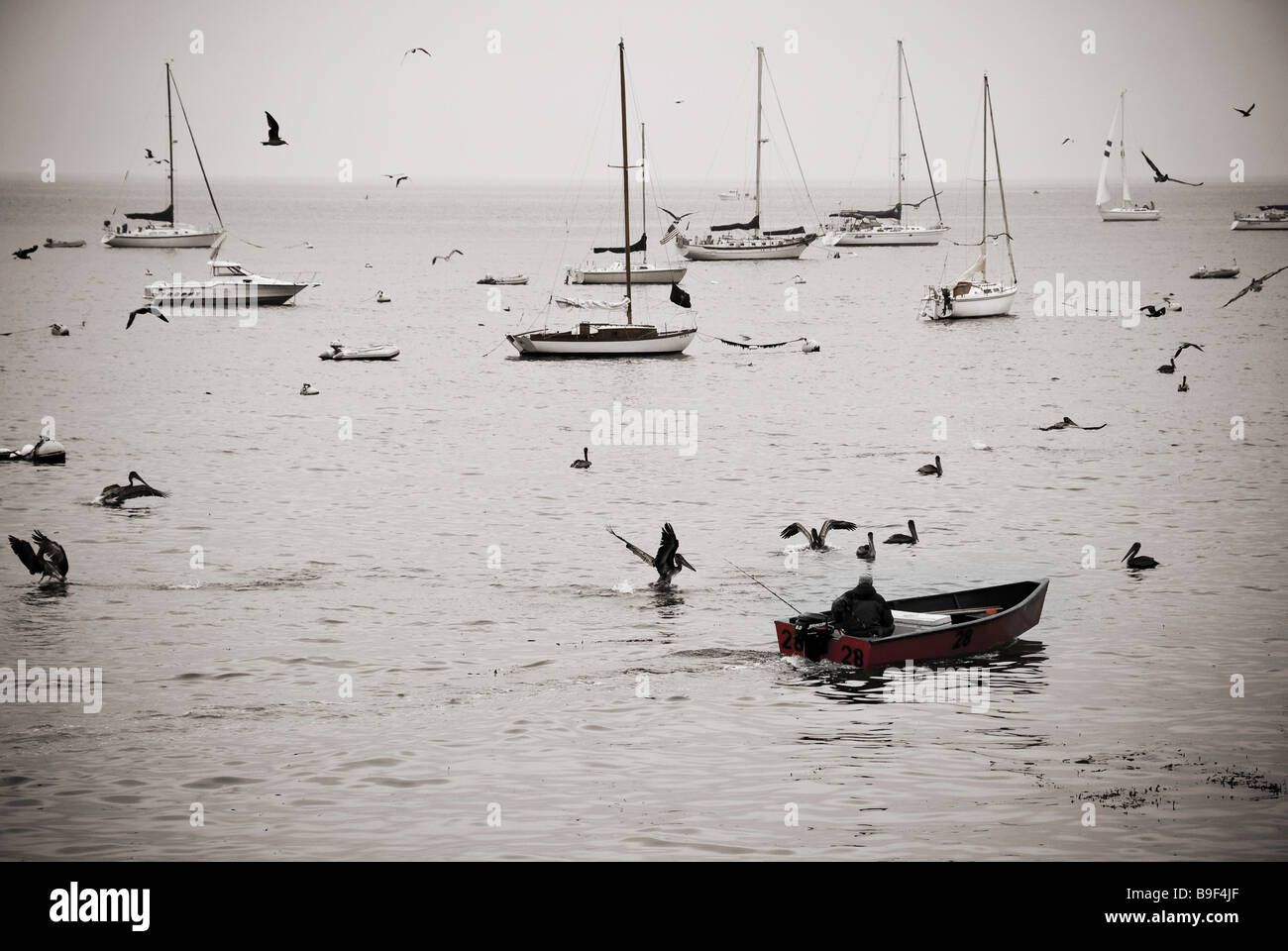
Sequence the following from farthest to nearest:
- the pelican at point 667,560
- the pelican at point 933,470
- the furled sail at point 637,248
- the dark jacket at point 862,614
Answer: the furled sail at point 637,248 < the pelican at point 933,470 < the pelican at point 667,560 < the dark jacket at point 862,614

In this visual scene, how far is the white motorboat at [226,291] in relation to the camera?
278ft

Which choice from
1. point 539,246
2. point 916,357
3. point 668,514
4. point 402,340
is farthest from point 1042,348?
point 539,246

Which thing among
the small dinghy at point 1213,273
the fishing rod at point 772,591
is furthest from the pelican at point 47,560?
the small dinghy at point 1213,273

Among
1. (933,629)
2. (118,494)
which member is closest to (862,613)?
(933,629)

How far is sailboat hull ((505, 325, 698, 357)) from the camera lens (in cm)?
6055

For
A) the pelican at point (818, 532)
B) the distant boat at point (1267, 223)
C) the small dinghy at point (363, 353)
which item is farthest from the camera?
the distant boat at point (1267, 223)

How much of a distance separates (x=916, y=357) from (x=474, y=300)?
43.7m

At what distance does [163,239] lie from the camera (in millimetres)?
144500

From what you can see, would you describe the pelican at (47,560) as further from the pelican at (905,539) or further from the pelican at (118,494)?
the pelican at (905,539)

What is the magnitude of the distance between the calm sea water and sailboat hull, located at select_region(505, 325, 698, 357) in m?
3.53

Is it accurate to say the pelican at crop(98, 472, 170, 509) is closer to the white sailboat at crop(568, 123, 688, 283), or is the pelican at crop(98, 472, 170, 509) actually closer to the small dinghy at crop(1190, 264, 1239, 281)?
the white sailboat at crop(568, 123, 688, 283)

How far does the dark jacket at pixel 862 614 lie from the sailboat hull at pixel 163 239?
13219 centimetres

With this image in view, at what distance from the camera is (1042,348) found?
69.6 m

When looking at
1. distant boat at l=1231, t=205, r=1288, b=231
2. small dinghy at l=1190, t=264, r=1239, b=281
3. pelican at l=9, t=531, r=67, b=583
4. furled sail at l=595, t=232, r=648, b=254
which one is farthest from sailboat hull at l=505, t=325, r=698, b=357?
distant boat at l=1231, t=205, r=1288, b=231
